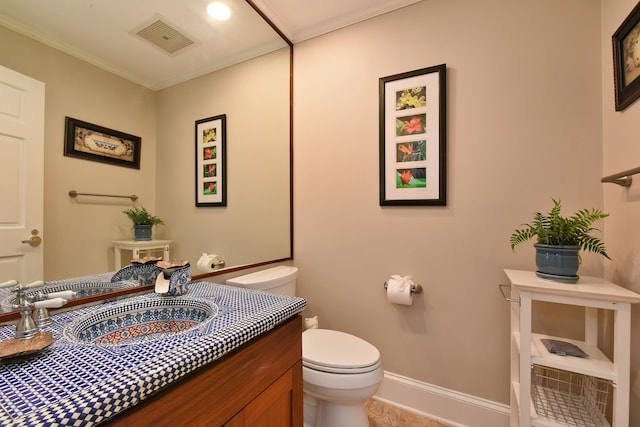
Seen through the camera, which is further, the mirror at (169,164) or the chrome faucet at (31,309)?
the mirror at (169,164)

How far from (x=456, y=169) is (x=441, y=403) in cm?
130

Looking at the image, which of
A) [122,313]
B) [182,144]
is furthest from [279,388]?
[182,144]

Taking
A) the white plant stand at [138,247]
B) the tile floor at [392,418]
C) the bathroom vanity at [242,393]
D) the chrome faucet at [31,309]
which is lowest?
the tile floor at [392,418]

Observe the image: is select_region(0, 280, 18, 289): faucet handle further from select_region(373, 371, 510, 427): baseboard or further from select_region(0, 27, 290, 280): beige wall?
select_region(373, 371, 510, 427): baseboard

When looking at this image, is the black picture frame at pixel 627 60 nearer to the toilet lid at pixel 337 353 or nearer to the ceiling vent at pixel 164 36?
the toilet lid at pixel 337 353

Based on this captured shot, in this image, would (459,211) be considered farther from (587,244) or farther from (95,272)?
Result: (95,272)

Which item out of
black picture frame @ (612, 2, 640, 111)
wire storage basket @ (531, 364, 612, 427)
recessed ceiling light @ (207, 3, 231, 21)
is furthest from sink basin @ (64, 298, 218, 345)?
black picture frame @ (612, 2, 640, 111)

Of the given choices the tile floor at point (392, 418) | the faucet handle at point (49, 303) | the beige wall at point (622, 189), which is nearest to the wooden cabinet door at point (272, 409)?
the faucet handle at point (49, 303)

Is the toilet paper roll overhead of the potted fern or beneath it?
beneath

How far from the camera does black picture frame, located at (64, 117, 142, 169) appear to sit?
1000 millimetres

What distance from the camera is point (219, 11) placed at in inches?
61.0

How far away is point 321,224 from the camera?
1915 mm

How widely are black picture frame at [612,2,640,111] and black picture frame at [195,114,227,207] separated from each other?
1.78 metres

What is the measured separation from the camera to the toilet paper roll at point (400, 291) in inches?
60.7
